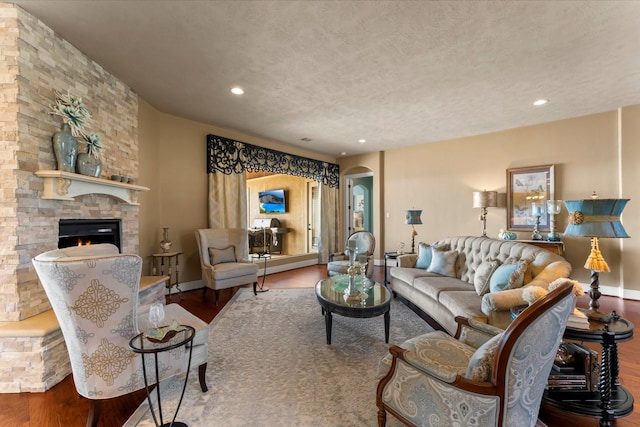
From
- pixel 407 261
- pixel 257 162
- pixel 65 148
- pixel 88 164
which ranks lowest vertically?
pixel 407 261

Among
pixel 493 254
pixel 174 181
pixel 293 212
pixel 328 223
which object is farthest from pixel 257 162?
pixel 493 254

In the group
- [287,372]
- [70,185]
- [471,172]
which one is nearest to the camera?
[287,372]

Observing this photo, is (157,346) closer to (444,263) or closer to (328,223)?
(444,263)

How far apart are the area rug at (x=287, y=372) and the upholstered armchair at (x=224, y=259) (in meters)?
0.58

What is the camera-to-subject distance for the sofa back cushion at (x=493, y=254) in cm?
267

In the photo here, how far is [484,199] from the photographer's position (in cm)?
499

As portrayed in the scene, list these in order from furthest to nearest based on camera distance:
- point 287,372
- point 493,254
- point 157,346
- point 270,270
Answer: point 270,270
point 493,254
point 287,372
point 157,346

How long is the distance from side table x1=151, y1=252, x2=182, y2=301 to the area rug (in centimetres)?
116

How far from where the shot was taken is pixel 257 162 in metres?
5.62

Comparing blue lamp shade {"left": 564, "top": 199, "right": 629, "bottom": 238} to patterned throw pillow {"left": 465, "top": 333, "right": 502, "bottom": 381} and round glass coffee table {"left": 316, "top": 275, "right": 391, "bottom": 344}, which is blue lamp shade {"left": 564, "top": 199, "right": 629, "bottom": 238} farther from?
round glass coffee table {"left": 316, "top": 275, "right": 391, "bottom": 344}

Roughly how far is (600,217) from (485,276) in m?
1.25

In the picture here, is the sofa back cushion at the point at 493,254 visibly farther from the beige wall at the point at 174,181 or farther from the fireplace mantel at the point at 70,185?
the fireplace mantel at the point at 70,185

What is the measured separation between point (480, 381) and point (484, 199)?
4567 mm

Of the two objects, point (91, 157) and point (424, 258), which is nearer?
point (91, 157)
